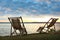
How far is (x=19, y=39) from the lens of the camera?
12.4ft

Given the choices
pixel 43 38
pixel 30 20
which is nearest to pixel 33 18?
pixel 30 20

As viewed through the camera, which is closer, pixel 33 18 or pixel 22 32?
pixel 22 32

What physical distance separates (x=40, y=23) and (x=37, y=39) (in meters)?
4.34

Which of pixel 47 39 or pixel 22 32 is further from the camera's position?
pixel 22 32

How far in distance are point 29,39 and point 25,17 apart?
12.0ft

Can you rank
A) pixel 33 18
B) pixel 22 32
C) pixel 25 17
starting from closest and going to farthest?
pixel 22 32 → pixel 25 17 → pixel 33 18

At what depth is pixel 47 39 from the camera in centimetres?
378

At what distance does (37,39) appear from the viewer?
3.77m

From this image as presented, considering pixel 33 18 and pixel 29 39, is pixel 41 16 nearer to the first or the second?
pixel 33 18

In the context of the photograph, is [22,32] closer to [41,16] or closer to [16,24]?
[16,24]

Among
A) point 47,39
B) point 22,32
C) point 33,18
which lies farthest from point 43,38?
point 33,18

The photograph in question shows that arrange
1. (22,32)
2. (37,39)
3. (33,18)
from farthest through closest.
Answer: (33,18) → (22,32) → (37,39)

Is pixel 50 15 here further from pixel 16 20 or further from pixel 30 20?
pixel 16 20

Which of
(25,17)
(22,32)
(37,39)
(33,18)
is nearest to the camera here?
(37,39)
